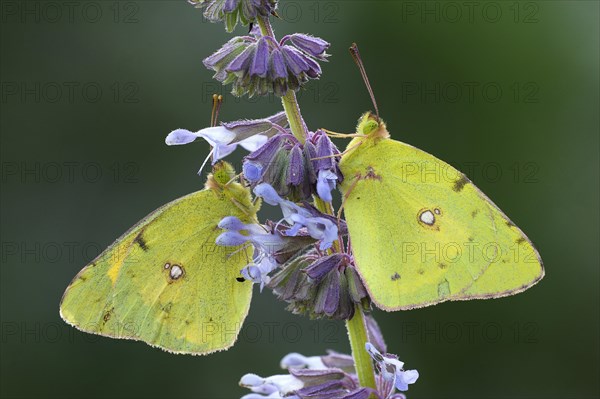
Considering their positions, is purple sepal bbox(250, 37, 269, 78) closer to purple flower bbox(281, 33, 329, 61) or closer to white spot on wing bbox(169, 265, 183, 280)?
purple flower bbox(281, 33, 329, 61)

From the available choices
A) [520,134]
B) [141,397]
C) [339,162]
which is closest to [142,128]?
[141,397]

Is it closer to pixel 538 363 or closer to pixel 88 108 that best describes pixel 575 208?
pixel 538 363

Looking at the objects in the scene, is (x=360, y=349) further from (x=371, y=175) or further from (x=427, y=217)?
(x=371, y=175)

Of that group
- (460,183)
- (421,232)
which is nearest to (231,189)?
(421,232)

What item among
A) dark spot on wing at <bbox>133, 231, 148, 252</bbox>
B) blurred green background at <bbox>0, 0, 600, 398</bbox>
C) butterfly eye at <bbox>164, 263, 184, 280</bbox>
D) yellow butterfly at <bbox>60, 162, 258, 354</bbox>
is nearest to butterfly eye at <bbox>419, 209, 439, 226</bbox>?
yellow butterfly at <bbox>60, 162, 258, 354</bbox>

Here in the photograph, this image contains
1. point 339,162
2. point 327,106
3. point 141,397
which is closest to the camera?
point 339,162
